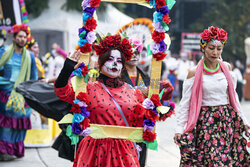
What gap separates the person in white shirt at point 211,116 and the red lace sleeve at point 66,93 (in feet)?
5.25

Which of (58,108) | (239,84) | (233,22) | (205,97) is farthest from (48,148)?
(233,22)

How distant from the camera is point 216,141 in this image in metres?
4.99

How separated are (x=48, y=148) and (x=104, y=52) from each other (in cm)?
489

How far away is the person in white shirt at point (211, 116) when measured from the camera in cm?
502

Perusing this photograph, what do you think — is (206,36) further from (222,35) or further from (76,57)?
(76,57)

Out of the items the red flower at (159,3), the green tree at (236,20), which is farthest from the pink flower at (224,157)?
the green tree at (236,20)

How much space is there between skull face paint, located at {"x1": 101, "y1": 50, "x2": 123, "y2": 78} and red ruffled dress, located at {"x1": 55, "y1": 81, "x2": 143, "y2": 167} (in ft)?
0.44

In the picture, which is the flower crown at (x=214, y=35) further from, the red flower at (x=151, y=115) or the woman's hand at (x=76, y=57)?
the woman's hand at (x=76, y=57)

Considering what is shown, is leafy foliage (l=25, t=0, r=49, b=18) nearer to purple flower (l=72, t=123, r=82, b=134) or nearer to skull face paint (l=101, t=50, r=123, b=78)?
skull face paint (l=101, t=50, r=123, b=78)

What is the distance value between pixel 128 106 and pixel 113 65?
40 centimetres

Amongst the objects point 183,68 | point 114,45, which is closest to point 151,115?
point 114,45

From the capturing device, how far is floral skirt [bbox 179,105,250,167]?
4977 millimetres

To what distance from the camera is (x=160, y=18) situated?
158 inches

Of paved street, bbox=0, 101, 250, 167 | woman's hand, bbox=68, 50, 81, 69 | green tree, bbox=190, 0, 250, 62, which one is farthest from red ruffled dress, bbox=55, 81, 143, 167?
green tree, bbox=190, 0, 250, 62
